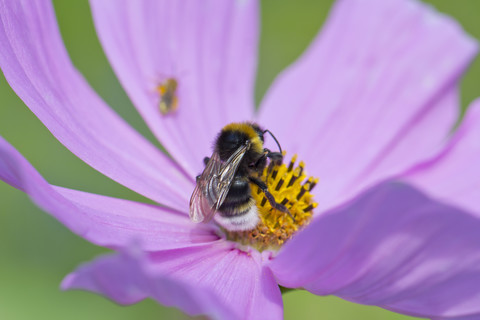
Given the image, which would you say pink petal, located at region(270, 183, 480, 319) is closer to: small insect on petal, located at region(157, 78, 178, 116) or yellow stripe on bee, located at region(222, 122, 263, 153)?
yellow stripe on bee, located at region(222, 122, 263, 153)

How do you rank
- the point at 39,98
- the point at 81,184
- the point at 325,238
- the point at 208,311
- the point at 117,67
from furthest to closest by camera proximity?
the point at 81,184 → the point at 117,67 → the point at 39,98 → the point at 325,238 → the point at 208,311

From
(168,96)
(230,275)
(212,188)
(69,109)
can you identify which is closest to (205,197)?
(212,188)

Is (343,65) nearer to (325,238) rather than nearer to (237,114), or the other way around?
(237,114)

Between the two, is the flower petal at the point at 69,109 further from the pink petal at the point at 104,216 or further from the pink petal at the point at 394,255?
the pink petal at the point at 394,255

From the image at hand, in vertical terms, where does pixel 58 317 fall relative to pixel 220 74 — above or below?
below

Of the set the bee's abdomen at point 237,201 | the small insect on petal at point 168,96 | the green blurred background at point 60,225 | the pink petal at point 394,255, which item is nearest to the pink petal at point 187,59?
the small insect on petal at point 168,96

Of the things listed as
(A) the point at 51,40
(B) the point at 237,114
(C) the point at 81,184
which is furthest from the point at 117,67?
(C) the point at 81,184

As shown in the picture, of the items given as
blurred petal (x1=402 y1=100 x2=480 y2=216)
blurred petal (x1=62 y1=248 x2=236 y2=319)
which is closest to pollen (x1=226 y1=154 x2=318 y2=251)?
blurred petal (x1=402 y1=100 x2=480 y2=216)
